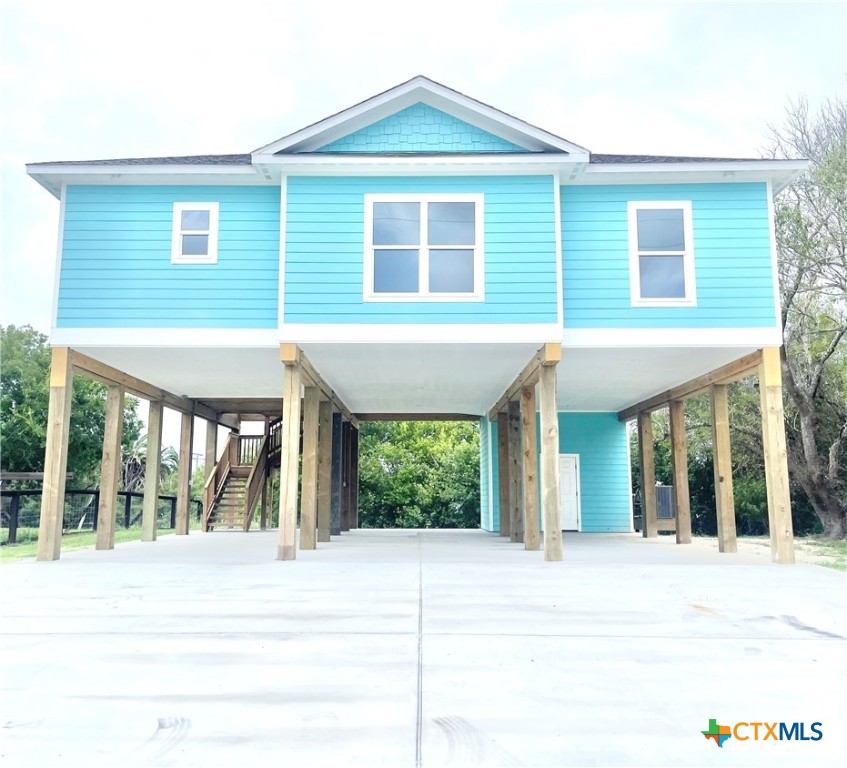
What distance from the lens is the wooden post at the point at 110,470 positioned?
11.4m

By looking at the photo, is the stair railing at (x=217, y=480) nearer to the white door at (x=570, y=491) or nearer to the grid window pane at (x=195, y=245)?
the white door at (x=570, y=491)

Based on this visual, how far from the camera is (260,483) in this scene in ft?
60.5

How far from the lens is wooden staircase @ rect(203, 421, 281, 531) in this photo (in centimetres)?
Answer: 1766

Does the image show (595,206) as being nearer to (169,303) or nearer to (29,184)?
(169,303)

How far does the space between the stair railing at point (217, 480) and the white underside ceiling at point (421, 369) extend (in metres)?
3.20

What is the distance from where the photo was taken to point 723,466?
11.4 meters

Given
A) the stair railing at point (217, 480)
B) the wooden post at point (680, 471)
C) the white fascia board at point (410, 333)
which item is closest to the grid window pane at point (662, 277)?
the white fascia board at point (410, 333)

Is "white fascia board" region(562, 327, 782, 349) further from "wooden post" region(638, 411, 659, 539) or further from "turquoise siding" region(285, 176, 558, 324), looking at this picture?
"wooden post" region(638, 411, 659, 539)

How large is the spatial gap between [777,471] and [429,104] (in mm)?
6879

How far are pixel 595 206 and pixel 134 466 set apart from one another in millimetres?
27598

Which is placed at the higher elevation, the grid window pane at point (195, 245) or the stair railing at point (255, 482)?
the grid window pane at point (195, 245)

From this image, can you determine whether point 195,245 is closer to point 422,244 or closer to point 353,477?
point 422,244

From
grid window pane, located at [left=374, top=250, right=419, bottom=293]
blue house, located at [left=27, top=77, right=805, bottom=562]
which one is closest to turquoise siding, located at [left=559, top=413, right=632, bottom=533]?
blue house, located at [left=27, top=77, right=805, bottom=562]

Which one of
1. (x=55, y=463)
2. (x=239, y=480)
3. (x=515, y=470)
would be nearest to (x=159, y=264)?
(x=55, y=463)
